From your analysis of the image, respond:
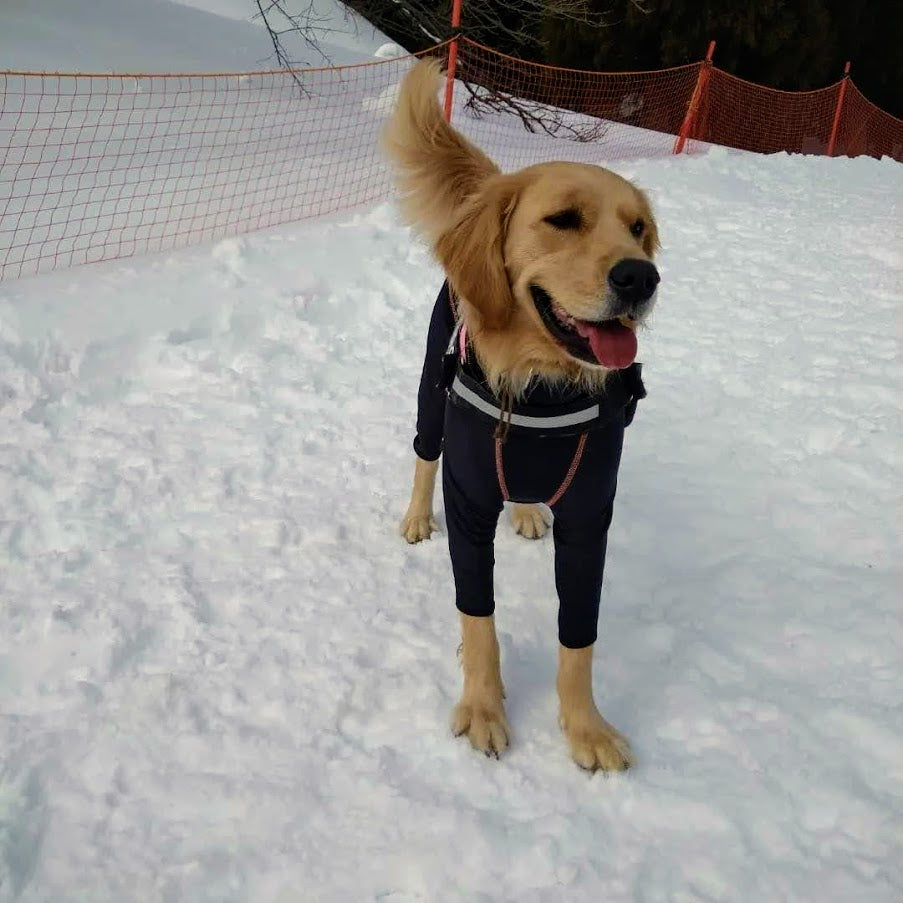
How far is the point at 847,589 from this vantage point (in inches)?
105

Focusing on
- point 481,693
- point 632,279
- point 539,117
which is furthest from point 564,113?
point 481,693

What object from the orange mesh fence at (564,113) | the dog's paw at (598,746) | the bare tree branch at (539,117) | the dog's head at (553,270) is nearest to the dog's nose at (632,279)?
the dog's head at (553,270)

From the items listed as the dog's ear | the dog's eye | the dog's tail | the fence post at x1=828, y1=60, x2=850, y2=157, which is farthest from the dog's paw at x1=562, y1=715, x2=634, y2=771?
the fence post at x1=828, y1=60, x2=850, y2=157

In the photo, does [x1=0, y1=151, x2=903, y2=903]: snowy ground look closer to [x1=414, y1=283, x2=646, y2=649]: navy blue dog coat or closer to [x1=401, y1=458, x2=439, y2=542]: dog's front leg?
[x1=401, y1=458, x2=439, y2=542]: dog's front leg

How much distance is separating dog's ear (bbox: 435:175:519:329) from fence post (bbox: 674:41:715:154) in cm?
959

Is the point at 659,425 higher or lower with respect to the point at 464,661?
lower

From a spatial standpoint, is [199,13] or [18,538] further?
[199,13]

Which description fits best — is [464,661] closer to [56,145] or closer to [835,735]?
[835,735]

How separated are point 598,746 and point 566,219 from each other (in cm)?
144

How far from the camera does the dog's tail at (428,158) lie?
2359 millimetres

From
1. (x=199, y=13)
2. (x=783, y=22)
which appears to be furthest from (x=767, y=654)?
(x=783, y=22)

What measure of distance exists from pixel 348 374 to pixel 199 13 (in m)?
10.6

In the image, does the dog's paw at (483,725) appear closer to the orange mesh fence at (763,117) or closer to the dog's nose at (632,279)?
the dog's nose at (632,279)

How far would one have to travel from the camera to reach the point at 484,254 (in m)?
1.94
